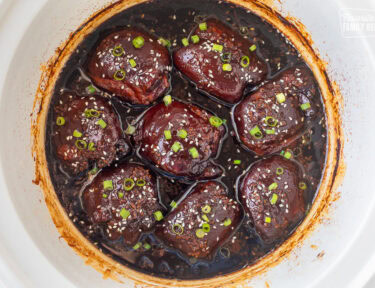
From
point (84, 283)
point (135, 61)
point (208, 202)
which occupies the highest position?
point (135, 61)

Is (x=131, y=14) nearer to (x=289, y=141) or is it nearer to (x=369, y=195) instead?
(x=289, y=141)

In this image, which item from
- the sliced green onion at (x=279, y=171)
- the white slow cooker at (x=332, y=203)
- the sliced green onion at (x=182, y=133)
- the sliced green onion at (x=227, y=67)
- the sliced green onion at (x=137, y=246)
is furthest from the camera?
the sliced green onion at (x=137, y=246)

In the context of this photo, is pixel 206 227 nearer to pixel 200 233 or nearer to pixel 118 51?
pixel 200 233

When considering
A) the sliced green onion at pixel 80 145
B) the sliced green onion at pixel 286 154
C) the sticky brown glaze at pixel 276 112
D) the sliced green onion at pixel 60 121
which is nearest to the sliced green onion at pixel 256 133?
the sticky brown glaze at pixel 276 112

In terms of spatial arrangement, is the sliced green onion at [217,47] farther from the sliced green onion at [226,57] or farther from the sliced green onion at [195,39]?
the sliced green onion at [195,39]

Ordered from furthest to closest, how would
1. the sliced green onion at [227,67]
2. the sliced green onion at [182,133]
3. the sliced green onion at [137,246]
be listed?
the sliced green onion at [137,246] < the sliced green onion at [227,67] < the sliced green onion at [182,133]

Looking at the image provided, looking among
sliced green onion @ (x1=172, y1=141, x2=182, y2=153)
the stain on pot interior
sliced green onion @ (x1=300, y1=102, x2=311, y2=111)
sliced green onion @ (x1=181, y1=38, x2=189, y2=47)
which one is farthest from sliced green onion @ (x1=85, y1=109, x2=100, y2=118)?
sliced green onion @ (x1=300, y1=102, x2=311, y2=111)

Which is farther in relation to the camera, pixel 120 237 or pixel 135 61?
pixel 120 237

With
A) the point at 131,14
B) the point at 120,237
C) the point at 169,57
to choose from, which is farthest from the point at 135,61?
the point at 120,237
